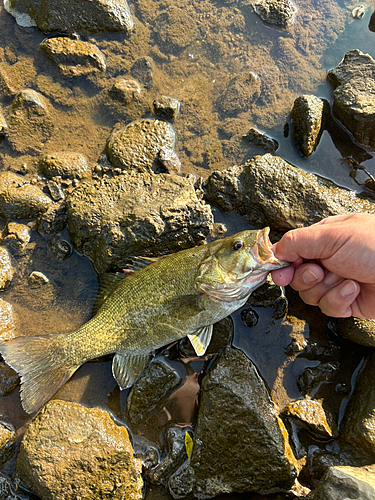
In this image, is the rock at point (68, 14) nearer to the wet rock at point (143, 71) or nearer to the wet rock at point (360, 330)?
the wet rock at point (143, 71)

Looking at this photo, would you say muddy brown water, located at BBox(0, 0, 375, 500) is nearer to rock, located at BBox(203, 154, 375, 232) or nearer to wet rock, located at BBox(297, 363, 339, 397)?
wet rock, located at BBox(297, 363, 339, 397)

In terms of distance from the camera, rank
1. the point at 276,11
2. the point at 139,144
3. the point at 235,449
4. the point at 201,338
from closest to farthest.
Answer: the point at 235,449, the point at 201,338, the point at 139,144, the point at 276,11

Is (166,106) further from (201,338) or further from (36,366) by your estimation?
(36,366)

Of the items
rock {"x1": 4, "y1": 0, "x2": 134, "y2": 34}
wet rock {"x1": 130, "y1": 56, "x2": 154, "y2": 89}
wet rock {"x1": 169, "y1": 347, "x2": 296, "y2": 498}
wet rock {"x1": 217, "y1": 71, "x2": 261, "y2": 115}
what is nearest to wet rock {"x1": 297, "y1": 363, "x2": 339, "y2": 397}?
wet rock {"x1": 169, "y1": 347, "x2": 296, "y2": 498}

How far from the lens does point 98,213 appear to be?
425 centimetres

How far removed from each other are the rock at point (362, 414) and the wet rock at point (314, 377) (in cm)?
34

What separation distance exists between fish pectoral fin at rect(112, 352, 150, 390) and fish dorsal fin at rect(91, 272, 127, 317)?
688 mm

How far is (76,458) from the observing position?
3.68m

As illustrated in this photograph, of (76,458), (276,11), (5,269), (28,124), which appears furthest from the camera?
(276,11)

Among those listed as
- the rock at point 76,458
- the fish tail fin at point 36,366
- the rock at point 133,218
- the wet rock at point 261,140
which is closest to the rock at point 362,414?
the rock at point 76,458

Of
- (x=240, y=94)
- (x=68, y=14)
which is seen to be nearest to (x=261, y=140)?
(x=240, y=94)

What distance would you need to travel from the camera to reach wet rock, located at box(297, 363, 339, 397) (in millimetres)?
4363

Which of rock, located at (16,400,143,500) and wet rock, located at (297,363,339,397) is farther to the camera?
wet rock, located at (297,363,339,397)

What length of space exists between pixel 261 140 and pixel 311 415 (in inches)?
151
